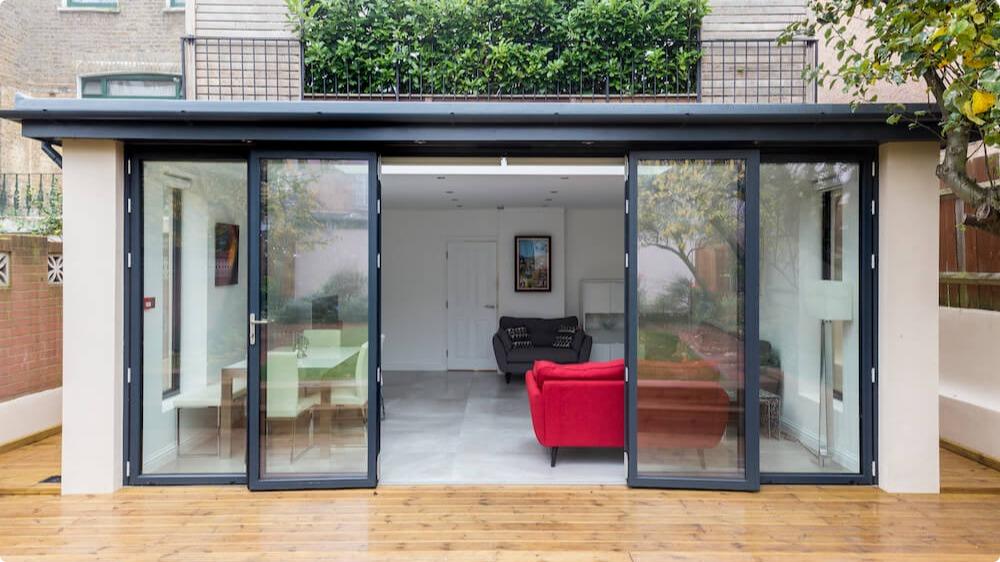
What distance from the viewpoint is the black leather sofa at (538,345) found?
925 cm

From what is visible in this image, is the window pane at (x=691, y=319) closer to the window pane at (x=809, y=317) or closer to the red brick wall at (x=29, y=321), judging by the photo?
the window pane at (x=809, y=317)

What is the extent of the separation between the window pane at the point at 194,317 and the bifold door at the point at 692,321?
297 cm

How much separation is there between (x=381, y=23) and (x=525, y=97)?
198cm

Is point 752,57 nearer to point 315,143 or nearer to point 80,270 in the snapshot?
point 315,143

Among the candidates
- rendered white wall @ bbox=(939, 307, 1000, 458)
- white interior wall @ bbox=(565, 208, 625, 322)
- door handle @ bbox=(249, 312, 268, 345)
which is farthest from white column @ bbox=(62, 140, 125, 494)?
white interior wall @ bbox=(565, 208, 625, 322)

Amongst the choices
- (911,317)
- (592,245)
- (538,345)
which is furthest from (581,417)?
(592,245)

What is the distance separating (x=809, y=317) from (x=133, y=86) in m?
10.8

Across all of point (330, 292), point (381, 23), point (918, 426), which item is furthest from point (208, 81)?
point (918, 426)

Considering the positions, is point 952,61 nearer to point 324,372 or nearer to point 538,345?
point 324,372

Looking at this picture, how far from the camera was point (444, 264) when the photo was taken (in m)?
10.7

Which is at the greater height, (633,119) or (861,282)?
(633,119)

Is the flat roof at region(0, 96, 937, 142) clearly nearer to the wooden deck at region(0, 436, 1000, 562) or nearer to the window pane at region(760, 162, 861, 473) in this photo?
the window pane at region(760, 162, 861, 473)

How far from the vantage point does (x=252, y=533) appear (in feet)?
12.6

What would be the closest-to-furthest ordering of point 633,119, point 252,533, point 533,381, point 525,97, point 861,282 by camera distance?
point 252,533
point 633,119
point 861,282
point 533,381
point 525,97
